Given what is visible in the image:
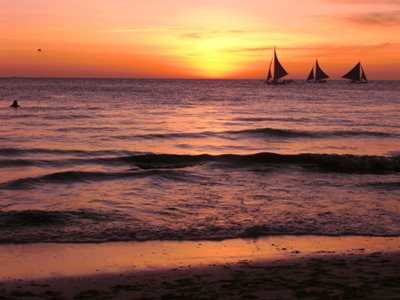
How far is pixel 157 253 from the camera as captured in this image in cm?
832

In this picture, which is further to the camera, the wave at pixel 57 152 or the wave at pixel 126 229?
the wave at pixel 57 152

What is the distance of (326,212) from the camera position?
11.2m

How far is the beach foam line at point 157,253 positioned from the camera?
24.4 ft

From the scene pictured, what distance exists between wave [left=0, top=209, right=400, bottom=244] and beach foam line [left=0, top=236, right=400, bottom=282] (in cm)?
31

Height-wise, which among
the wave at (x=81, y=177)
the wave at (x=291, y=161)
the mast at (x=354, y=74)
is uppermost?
the mast at (x=354, y=74)

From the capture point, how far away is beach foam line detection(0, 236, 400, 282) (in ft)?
24.4

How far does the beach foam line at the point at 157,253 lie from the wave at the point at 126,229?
1.02 ft

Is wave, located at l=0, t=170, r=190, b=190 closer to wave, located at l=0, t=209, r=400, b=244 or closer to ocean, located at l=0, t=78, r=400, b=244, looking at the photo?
ocean, located at l=0, t=78, r=400, b=244

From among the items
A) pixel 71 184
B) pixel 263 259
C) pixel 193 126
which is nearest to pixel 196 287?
pixel 263 259

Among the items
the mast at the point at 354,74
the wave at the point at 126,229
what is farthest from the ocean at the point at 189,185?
the mast at the point at 354,74

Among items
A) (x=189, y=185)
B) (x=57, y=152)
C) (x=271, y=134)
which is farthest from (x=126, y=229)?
(x=271, y=134)

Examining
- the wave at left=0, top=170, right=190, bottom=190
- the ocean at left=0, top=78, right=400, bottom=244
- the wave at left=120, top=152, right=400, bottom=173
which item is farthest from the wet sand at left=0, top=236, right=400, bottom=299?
the wave at left=120, top=152, right=400, bottom=173

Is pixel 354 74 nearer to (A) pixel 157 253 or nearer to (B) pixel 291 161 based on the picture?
(B) pixel 291 161

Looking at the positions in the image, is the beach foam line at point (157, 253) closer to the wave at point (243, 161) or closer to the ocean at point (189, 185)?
the ocean at point (189, 185)
